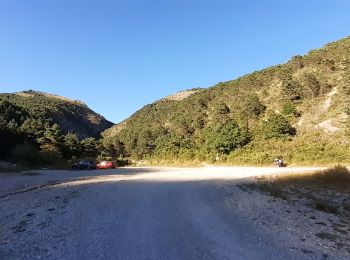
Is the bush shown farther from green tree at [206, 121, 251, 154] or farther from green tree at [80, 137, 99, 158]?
green tree at [80, 137, 99, 158]

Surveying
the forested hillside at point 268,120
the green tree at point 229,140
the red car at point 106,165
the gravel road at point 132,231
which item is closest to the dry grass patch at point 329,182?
the gravel road at point 132,231

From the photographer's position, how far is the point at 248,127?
270 ft

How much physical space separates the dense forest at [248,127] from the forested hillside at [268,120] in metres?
0.16

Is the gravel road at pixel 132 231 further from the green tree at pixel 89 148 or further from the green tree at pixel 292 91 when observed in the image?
the green tree at pixel 292 91

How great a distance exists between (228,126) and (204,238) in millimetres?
69214

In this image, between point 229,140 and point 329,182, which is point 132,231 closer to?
point 329,182

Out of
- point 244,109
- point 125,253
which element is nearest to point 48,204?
point 125,253

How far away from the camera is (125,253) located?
26.2 ft

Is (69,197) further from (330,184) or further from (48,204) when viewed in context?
(330,184)

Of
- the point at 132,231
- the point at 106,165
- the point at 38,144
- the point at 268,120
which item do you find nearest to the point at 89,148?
the point at 38,144

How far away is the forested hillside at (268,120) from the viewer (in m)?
58.1

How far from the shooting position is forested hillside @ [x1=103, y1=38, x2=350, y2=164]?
2286 inches

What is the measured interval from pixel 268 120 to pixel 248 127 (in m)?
6.60

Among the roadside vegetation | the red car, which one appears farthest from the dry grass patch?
the red car
